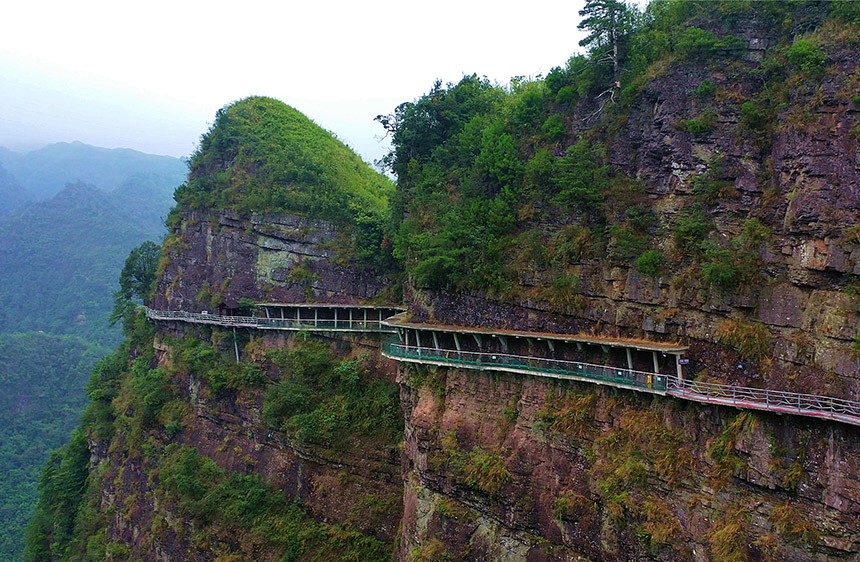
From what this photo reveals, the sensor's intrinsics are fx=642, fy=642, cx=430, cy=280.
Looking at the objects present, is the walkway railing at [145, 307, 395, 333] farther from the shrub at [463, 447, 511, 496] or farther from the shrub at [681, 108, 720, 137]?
the shrub at [681, 108, 720, 137]

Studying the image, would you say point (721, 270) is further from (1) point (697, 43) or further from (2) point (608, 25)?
(2) point (608, 25)

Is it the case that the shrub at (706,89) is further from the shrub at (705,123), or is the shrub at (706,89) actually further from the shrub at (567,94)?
the shrub at (567,94)

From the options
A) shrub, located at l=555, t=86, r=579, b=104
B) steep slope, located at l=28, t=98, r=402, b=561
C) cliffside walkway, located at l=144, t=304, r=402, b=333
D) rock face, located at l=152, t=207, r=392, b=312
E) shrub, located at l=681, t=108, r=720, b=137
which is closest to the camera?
shrub, located at l=681, t=108, r=720, b=137

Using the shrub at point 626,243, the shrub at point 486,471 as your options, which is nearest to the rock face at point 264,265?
the shrub at point 486,471

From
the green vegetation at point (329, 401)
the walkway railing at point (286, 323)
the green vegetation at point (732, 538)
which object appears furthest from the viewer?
the walkway railing at point (286, 323)

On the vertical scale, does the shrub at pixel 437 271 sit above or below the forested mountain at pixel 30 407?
above

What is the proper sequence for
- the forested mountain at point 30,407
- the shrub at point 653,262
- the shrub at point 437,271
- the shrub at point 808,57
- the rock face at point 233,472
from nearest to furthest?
the shrub at point 808,57
the shrub at point 653,262
the shrub at point 437,271
the rock face at point 233,472
the forested mountain at point 30,407

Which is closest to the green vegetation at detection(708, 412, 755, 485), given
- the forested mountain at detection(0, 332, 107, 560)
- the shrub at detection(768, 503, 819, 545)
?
the shrub at detection(768, 503, 819, 545)
